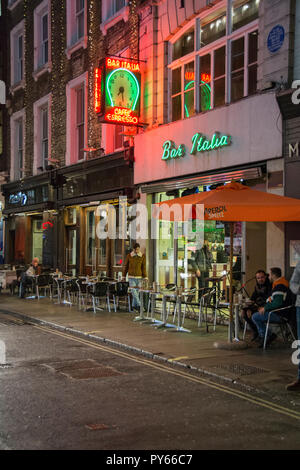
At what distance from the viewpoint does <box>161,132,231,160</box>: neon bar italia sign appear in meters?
13.6

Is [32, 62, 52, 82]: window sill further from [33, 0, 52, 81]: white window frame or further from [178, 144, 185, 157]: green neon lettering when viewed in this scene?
[178, 144, 185, 157]: green neon lettering

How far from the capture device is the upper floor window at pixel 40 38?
24.5 meters

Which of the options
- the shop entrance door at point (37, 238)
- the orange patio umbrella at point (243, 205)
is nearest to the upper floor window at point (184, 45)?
the orange patio umbrella at point (243, 205)

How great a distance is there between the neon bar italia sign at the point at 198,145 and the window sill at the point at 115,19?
16.3 ft

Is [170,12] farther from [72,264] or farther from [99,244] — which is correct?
[72,264]

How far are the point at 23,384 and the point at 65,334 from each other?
15.2 ft

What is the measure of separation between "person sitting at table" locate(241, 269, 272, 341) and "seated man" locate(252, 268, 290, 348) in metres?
0.35

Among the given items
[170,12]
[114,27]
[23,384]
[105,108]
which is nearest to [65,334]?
[23,384]

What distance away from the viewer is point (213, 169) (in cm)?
1402

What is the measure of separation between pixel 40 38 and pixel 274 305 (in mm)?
19150

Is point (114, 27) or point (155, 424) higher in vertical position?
point (114, 27)

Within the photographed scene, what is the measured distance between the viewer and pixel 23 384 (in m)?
7.35

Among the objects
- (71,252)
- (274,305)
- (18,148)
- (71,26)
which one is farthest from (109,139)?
(274,305)

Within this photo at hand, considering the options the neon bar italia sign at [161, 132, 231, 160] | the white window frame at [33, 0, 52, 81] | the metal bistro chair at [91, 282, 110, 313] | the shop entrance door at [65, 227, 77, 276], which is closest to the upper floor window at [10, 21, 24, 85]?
the white window frame at [33, 0, 52, 81]
